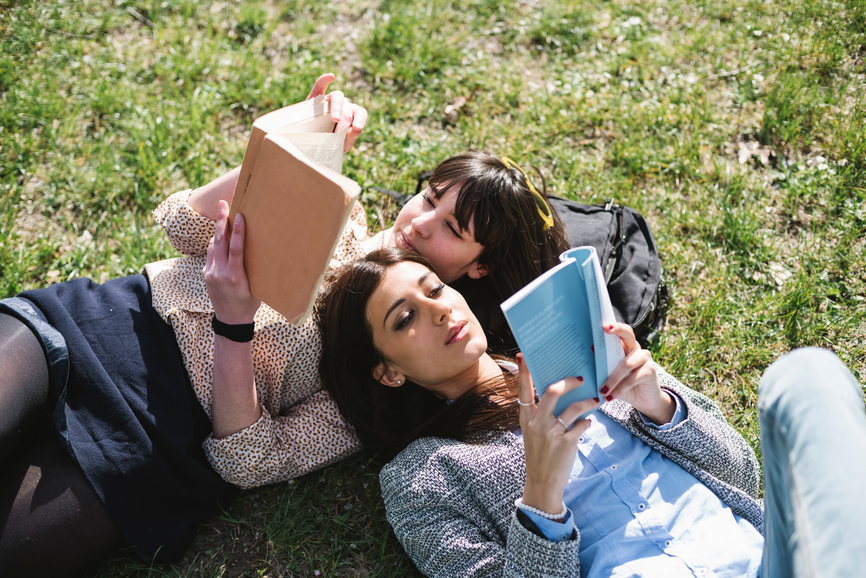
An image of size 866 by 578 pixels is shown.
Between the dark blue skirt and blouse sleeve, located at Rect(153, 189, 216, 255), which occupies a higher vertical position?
blouse sleeve, located at Rect(153, 189, 216, 255)

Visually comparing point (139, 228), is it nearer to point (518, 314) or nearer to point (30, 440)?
point (30, 440)

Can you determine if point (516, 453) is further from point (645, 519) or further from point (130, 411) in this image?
point (130, 411)

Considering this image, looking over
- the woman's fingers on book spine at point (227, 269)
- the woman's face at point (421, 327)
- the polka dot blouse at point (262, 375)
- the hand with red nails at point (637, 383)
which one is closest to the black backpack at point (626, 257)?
the hand with red nails at point (637, 383)

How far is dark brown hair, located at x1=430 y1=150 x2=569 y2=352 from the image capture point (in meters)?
3.06

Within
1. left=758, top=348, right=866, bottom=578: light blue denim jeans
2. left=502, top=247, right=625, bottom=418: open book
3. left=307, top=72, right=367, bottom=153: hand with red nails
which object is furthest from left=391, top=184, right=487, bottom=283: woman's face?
left=758, top=348, right=866, bottom=578: light blue denim jeans

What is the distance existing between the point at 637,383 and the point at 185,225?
7.23 feet

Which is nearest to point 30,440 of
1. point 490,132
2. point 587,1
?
point 490,132

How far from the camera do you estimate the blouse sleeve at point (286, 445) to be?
2.71 metres

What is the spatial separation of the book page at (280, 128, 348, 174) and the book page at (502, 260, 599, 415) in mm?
1051

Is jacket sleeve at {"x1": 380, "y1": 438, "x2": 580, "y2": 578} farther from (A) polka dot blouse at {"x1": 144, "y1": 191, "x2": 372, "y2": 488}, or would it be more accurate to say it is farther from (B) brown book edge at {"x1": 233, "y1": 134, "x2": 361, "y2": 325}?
(B) brown book edge at {"x1": 233, "y1": 134, "x2": 361, "y2": 325}

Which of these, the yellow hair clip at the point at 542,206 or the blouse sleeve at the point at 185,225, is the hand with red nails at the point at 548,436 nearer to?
the yellow hair clip at the point at 542,206

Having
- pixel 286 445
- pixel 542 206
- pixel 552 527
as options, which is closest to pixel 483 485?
pixel 552 527

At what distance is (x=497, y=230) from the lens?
10.1 feet

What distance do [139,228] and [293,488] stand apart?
210cm
